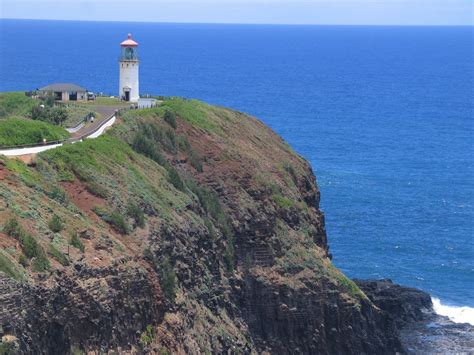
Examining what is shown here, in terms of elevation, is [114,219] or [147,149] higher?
[147,149]

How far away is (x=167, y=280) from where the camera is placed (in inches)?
1740

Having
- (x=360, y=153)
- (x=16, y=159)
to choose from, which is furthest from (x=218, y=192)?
(x=360, y=153)

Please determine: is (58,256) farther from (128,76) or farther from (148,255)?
(128,76)


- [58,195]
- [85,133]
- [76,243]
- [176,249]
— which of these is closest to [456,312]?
[85,133]

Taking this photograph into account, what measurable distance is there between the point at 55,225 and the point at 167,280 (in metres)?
6.21

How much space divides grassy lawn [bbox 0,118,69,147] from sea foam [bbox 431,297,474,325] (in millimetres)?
27609

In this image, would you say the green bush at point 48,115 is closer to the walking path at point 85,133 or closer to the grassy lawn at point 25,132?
the walking path at point 85,133

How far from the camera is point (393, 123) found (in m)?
144

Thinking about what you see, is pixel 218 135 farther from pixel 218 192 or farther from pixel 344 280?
pixel 344 280

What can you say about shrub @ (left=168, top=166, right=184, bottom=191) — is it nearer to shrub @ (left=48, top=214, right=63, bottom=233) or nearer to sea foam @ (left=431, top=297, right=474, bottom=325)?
shrub @ (left=48, top=214, right=63, bottom=233)

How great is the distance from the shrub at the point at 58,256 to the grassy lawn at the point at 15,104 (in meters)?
26.7

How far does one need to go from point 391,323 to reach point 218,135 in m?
14.4

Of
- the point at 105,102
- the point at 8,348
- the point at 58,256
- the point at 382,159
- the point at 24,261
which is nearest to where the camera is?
the point at 8,348

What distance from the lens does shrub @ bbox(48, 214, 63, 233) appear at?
39884 millimetres
